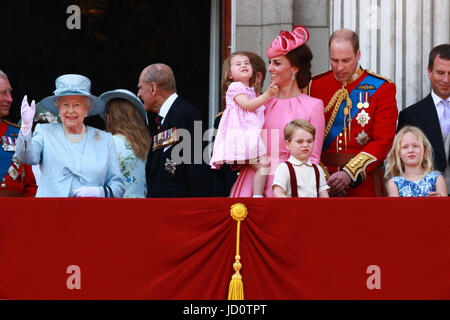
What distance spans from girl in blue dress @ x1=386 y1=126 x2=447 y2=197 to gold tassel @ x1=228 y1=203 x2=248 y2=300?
1211 mm

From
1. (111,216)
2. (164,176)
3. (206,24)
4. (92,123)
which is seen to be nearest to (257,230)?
(111,216)

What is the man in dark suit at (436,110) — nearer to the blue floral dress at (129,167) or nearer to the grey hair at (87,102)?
the blue floral dress at (129,167)

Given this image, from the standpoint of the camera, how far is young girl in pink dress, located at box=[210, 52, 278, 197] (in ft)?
23.3

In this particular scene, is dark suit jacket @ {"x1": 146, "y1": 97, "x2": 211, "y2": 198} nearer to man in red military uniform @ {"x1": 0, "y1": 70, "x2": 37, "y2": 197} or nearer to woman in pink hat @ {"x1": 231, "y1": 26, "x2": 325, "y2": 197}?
woman in pink hat @ {"x1": 231, "y1": 26, "x2": 325, "y2": 197}

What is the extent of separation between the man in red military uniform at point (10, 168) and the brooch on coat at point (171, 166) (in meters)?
1.19

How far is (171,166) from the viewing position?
25.5 ft

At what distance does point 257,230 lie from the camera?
6.55 m

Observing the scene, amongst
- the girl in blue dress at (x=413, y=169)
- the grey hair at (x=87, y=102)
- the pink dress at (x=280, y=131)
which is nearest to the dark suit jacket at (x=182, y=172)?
the pink dress at (x=280, y=131)

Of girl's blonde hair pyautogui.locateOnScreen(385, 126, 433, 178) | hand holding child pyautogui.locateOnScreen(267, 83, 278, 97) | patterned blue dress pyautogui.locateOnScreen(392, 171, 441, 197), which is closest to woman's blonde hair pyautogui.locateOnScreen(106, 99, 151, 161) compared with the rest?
hand holding child pyautogui.locateOnScreen(267, 83, 278, 97)

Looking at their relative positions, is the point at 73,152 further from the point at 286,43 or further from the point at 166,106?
the point at 286,43

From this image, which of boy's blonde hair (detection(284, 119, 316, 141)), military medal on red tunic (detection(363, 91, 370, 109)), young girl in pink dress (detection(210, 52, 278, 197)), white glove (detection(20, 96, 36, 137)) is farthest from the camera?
military medal on red tunic (detection(363, 91, 370, 109))

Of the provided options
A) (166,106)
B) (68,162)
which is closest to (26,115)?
(68,162)

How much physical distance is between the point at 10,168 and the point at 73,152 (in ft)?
3.98
